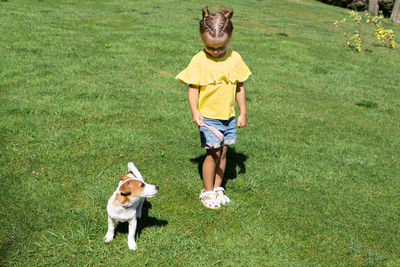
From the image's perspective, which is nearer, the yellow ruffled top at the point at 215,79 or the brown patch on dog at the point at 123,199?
the brown patch on dog at the point at 123,199

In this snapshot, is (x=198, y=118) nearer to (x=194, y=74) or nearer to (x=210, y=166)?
(x=194, y=74)

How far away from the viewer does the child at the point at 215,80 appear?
11.7 feet

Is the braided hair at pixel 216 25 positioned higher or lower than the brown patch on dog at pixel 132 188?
higher

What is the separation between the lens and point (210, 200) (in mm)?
4301

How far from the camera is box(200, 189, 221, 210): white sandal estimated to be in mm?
4266

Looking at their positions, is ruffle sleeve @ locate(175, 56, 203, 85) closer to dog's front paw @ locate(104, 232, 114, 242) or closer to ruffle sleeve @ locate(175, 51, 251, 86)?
ruffle sleeve @ locate(175, 51, 251, 86)

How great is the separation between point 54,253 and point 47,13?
12564mm

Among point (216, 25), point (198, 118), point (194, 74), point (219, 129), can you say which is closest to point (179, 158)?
point (219, 129)

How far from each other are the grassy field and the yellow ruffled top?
121cm

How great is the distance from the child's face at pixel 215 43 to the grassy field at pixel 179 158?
5.87 ft

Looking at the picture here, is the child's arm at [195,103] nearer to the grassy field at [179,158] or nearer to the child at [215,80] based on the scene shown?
the child at [215,80]

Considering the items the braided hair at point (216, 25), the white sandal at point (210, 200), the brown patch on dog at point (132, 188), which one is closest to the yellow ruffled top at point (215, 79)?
the braided hair at point (216, 25)

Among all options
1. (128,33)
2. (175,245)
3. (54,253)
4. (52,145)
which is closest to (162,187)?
(175,245)

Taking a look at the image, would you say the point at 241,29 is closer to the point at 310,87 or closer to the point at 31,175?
the point at 310,87
